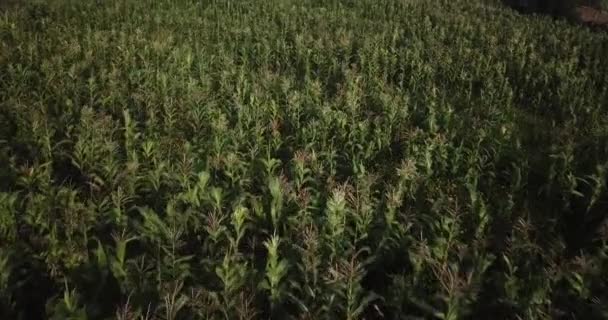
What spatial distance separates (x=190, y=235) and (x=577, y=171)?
15.1 ft

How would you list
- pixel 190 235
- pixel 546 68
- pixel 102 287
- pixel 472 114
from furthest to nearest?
pixel 546 68 → pixel 472 114 → pixel 190 235 → pixel 102 287

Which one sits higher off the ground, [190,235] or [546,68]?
[546,68]

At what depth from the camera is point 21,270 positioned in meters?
3.89

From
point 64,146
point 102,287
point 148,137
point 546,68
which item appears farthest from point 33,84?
point 546,68

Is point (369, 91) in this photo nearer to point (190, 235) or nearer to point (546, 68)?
point (546, 68)

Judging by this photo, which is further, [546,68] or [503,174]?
[546,68]

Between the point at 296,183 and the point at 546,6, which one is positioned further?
the point at 546,6

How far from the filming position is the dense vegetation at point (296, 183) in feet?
12.2

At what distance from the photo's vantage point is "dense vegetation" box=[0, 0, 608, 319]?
12.2 ft

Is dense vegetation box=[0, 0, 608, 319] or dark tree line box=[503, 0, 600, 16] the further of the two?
dark tree line box=[503, 0, 600, 16]

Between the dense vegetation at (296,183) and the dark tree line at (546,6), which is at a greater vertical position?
the dark tree line at (546,6)

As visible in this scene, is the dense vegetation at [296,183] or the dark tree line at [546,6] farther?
the dark tree line at [546,6]

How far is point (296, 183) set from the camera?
17.5ft

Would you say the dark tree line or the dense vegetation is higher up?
the dark tree line
